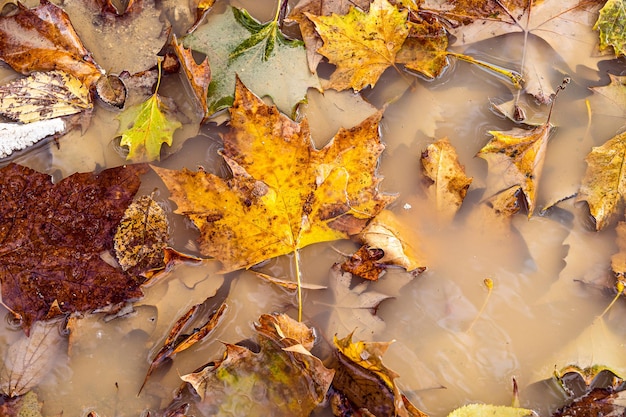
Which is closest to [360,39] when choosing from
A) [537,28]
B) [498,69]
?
[498,69]

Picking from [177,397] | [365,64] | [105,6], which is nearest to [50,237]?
[177,397]

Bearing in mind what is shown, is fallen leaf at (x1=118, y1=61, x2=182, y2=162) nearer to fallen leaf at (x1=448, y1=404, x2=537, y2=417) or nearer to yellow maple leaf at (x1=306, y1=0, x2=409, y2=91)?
yellow maple leaf at (x1=306, y1=0, x2=409, y2=91)

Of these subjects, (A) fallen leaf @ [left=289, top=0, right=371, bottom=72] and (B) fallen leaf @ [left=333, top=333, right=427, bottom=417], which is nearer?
(B) fallen leaf @ [left=333, top=333, right=427, bottom=417]

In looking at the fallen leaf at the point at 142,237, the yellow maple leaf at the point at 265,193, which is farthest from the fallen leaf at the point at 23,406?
the yellow maple leaf at the point at 265,193

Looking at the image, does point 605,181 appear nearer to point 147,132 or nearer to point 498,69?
point 498,69

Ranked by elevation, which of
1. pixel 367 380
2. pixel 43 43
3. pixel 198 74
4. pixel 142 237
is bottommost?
pixel 367 380

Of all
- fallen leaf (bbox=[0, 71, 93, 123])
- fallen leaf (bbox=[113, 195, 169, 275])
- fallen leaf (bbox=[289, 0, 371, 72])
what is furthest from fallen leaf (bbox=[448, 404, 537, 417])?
fallen leaf (bbox=[0, 71, 93, 123])
